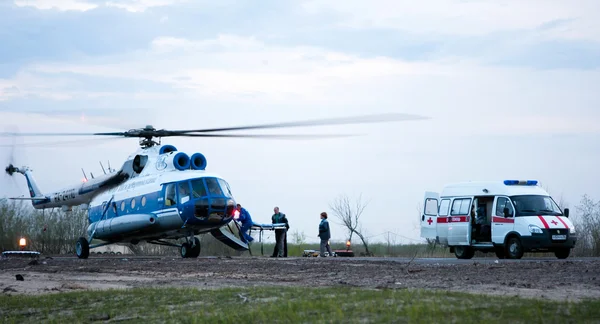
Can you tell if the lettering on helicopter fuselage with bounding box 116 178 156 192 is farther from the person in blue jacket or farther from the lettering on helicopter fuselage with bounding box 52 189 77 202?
the person in blue jacket

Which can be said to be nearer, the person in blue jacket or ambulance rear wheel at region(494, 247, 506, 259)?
ambulance rear wheel at region(494, 247, 506, 259)

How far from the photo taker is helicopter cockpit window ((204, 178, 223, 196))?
2878 cm

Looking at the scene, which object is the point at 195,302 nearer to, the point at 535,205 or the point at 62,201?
the point at 535,205

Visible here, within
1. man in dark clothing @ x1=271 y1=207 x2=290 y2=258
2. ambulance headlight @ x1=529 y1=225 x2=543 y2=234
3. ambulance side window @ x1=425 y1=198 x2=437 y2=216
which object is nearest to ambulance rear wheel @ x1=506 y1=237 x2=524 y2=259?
ambulance headlight @ x1=529 y1=225 x2=543 y2=234

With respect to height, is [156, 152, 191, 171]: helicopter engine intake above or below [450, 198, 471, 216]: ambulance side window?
above

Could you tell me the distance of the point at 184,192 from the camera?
2867cm

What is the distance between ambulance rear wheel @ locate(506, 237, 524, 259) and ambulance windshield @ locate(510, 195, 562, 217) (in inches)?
33.2

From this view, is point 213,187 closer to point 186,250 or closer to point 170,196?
point 170,196

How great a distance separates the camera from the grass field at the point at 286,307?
941 cm

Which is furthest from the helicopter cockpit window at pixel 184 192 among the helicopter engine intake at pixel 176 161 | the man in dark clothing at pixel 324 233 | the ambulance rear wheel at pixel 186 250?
the man in dark clothing at pixel 324 233

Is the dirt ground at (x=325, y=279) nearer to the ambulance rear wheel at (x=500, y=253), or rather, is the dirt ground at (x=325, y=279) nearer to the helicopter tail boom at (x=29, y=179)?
the ambulance rear wheel at (x=500, y=253)

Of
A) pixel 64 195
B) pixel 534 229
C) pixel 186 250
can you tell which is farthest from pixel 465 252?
pixel 64 195

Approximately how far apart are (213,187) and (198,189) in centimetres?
54

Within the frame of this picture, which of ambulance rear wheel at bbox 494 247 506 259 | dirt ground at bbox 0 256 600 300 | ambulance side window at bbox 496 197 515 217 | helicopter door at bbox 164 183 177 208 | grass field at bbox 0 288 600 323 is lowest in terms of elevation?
grass field at bbox 0 288 600 323
